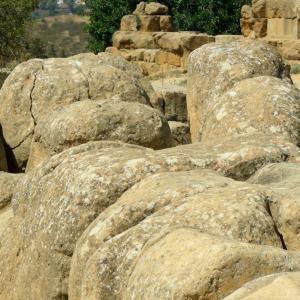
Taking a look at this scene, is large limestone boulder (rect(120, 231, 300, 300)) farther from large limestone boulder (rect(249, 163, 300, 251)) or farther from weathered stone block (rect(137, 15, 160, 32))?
weathered stone block (rect(137, 15, 160, 32))

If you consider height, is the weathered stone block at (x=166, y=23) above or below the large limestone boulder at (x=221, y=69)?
below

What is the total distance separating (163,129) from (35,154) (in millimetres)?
1260

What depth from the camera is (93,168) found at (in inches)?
238

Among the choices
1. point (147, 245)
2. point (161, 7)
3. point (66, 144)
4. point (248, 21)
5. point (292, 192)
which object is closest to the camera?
point (147, 245)

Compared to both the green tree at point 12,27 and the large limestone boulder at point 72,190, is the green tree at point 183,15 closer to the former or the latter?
the green tree at point 12,27

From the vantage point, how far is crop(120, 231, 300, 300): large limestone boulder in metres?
4.42

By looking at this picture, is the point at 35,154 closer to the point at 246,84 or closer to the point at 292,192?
the point at 246,84

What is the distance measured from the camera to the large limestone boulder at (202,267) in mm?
4422

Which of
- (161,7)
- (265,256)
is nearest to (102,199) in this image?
(265,256)

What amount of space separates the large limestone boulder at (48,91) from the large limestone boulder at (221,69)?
66cm

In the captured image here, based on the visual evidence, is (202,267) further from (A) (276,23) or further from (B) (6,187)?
(A) (276,23)

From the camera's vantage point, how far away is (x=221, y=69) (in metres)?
9.54

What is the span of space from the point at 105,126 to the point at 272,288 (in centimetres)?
447

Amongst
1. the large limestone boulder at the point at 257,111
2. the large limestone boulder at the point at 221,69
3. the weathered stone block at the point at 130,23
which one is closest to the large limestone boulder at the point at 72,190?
the large limestone boulder at the point at 257,111
